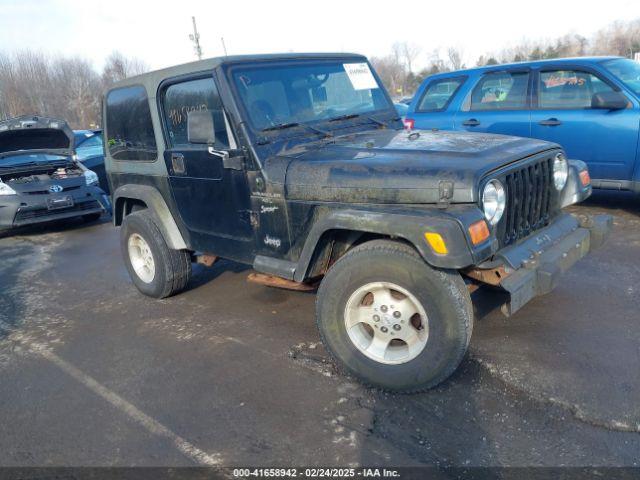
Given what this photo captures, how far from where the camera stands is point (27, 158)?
844 centimetres

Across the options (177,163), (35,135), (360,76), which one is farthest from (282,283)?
(35,135)

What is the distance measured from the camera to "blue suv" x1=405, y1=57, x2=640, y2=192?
5.93 m

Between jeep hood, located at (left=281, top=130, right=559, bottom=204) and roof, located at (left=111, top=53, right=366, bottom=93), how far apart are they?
2.60 feet

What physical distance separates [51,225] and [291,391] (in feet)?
24.3

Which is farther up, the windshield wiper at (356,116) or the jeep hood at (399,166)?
the windshield wiper at (356,116)

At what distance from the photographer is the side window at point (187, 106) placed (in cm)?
362

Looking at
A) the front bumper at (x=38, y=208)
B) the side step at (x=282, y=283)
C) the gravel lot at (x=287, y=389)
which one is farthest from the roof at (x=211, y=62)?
the front bumper at (x=38, y=208)

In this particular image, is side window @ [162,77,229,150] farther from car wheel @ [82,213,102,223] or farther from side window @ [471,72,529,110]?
car wheel @ [82,213,102,223]

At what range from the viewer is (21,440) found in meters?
2.94

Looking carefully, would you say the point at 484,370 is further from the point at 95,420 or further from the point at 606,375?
the point at 95,420

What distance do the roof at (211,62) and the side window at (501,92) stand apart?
315cm

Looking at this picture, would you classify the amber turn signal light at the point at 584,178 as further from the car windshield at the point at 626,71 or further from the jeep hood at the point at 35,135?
the jeep hood at the point at 35,135

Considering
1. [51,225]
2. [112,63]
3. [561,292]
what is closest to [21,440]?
[561,292]

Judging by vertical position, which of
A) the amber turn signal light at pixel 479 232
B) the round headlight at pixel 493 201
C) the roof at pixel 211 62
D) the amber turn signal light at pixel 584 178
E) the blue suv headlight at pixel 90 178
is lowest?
the blue suv headlight at pixel 90 178
